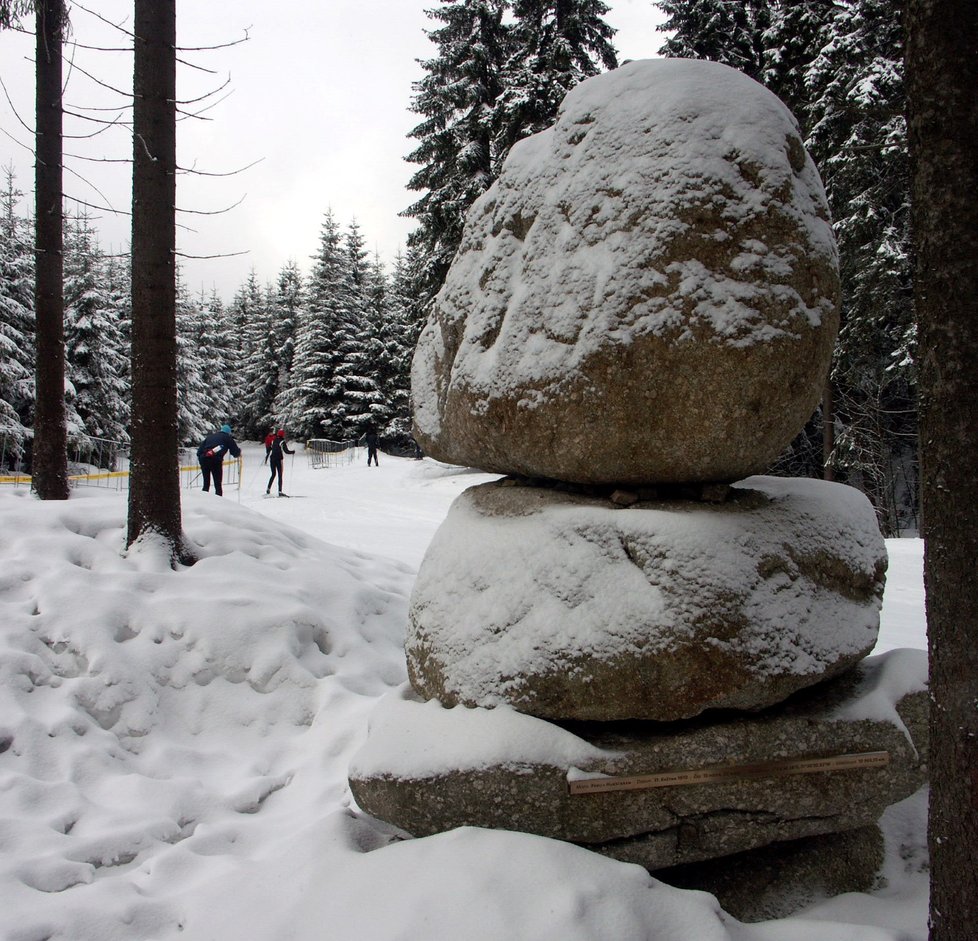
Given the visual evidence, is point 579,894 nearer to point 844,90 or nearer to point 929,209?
point 929,209

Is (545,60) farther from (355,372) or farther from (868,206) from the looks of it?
(355,372)

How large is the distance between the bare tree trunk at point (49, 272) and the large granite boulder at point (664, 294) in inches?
245

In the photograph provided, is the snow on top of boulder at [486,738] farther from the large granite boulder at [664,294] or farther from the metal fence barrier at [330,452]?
the metal fence barrier at [330,452]

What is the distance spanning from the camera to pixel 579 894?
2189mm

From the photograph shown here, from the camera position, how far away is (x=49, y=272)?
758cm

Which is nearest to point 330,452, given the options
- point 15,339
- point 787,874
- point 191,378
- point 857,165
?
point 191,378

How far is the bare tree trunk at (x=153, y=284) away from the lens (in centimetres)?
529

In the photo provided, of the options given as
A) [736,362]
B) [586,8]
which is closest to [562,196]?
[736,362]

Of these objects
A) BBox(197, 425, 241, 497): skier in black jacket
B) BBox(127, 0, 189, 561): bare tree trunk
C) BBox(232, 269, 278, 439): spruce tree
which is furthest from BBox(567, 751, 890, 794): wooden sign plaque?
BBox(232, 269, 278, 439): spruce tree

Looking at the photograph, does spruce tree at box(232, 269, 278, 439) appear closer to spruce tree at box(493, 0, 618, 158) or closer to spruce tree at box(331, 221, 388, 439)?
spruce tree at box(331, 221, 388, 439)

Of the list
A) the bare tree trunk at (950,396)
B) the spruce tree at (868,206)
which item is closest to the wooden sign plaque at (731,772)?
the bare tree trunk at (950,396)

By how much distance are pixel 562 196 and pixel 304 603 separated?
3.43m

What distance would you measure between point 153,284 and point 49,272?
326cm

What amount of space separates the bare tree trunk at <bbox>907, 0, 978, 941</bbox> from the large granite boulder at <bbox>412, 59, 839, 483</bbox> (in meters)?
0.87
